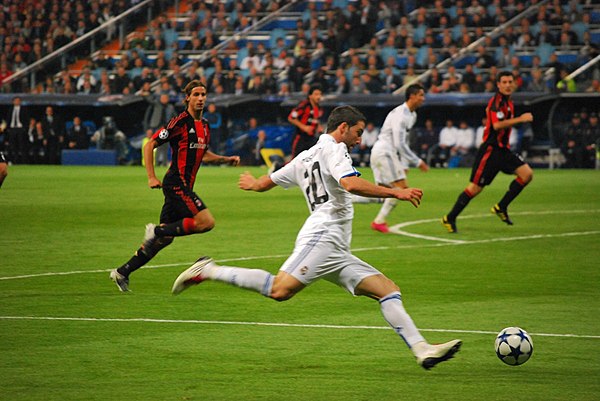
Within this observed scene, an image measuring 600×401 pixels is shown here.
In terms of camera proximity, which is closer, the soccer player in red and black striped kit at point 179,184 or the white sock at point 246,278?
the white sock at point 246,278

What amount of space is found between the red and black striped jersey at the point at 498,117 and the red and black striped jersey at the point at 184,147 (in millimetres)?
6344

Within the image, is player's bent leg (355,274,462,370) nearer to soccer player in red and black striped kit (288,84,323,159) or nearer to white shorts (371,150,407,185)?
white shorts (371,150,407,185)

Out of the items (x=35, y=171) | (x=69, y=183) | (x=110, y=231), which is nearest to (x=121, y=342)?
(x=110, y=231)

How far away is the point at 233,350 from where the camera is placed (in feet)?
25.8

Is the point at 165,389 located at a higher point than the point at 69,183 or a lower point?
higher

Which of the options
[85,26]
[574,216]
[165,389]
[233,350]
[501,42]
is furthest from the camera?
[85,26]

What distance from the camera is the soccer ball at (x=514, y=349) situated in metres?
7.24

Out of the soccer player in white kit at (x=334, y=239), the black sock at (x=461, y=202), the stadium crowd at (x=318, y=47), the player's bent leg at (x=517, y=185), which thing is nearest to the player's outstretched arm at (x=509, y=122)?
the player's bent leg at (x=517, y=185)

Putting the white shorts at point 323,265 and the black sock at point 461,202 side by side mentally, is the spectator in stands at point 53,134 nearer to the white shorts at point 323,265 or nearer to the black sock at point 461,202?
the black sock at point 461,202

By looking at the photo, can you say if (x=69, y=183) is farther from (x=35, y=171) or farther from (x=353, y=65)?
(x=353, y=65)

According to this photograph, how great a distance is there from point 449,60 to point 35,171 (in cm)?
1359

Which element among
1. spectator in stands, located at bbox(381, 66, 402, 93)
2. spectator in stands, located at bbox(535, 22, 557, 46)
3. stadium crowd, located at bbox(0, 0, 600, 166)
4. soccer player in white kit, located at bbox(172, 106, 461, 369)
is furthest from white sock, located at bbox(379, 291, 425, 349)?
spectator in stands, located at bbox(535, 22, 557, 46)

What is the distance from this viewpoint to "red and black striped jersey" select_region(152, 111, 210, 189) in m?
10.9

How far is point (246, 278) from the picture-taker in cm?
748
